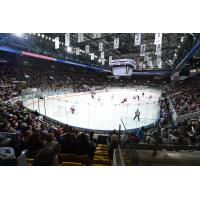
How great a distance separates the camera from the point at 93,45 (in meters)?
13.1

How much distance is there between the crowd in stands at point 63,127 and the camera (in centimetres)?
382

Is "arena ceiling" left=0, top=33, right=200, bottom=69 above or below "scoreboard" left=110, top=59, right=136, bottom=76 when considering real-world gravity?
above

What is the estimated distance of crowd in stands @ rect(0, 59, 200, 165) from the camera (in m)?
3.82

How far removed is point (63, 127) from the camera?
24.0 feet

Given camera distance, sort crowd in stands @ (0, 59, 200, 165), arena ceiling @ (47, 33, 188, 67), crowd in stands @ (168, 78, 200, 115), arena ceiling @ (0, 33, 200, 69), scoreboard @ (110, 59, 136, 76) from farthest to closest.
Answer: arena ceiling @ (0, 33, 200, 69) < arena ceiling @ (47, 33, 188, 67) < scoreboard @ (110, 59, 136, 76) < crowd in stands @ (168, 78, 200, 115) < crowd in stands @ (0, 59, 200, 165)

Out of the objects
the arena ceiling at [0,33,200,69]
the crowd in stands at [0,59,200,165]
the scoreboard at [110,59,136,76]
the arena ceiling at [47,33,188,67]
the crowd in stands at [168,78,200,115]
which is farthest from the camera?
the arena ceiling at [0,33,200,69]

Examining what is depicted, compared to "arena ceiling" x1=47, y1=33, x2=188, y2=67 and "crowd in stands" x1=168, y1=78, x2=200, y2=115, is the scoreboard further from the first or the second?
"crowd in stands" x1=168, y1=78, x2=200, y2=115

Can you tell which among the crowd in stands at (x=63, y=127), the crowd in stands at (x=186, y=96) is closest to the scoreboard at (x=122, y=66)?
the crowd in stands at (x=63, y=127)

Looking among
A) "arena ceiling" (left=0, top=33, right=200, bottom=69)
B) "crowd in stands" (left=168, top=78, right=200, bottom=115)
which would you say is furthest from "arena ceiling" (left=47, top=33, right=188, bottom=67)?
"crowd in stands" (left=168, top=78, right=200, bottom=115)

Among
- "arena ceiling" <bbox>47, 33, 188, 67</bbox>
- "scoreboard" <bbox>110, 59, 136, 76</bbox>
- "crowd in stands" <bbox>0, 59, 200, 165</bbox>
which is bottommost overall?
"crowd in stands" <bbox>0, 59, 200, 165</bbox>

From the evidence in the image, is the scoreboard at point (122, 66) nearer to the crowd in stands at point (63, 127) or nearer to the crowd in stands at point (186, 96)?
the crowd in stands at point (63, 127)

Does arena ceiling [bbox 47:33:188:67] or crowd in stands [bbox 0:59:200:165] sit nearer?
crowd in stands [bbox 0:59:200:165]
